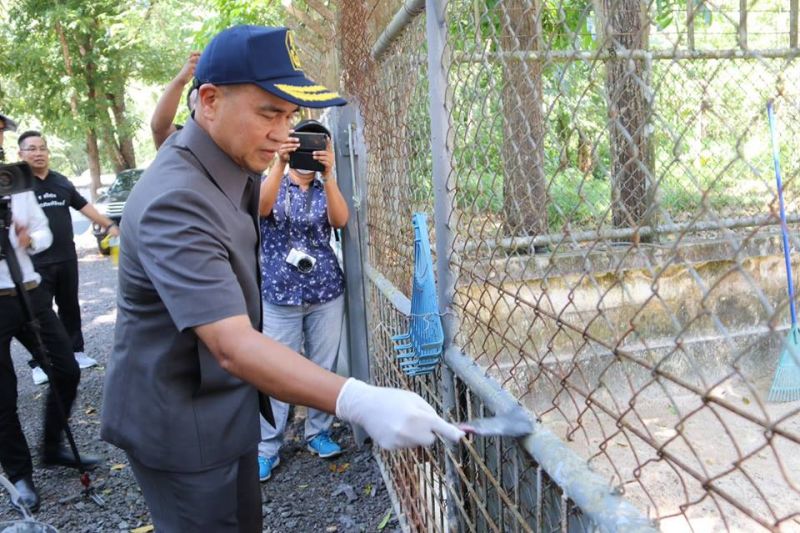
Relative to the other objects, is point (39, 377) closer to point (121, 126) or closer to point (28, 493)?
point (28, 493)

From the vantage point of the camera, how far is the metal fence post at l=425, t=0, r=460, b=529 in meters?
1.95

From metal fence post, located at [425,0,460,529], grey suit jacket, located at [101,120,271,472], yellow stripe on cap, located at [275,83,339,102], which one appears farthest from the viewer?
Answer: metal fence post, located at [425,0,460,529]

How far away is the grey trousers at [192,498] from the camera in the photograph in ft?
6.43

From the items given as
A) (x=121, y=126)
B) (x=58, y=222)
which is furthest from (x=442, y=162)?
(x=121, y=126)

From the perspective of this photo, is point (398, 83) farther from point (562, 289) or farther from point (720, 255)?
point (720, 255)

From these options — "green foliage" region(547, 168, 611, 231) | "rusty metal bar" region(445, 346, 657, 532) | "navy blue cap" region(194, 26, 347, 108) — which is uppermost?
"navy blue cap" region(194, 26, 347, 108)

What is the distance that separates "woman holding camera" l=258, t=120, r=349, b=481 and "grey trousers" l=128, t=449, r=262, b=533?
176 centimetres

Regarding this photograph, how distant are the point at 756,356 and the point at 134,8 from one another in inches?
674

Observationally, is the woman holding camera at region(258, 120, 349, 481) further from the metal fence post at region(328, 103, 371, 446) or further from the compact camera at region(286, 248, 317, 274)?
the metal fence post at region(328, 103, 371, 446)

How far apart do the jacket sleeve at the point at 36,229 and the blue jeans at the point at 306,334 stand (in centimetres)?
133

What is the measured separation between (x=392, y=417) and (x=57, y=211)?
486 cm

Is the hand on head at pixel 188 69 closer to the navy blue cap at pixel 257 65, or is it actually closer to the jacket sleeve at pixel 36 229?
the navy blue cap at pixel 257 65

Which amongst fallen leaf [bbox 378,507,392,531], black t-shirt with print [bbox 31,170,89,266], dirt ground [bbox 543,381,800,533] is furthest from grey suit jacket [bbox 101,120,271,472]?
black t-shirt with print [bbox 31,170,89,266]

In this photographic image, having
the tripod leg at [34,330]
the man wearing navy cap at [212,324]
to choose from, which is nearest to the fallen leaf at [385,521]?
the man wearing navy cap at [212,324]
